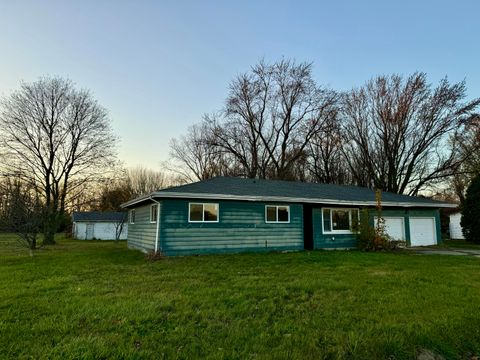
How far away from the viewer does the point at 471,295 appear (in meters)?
6.56

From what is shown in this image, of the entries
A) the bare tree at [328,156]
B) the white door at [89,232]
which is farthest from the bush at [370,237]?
the white door at [89,232]

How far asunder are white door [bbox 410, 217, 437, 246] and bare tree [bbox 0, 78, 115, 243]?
22354mm

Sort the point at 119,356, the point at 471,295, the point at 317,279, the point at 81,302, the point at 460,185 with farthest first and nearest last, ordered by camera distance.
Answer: the point at 460,185 < the point at 317,279 < the point at 471,295 < the point at 81,302 < the point at 119,356

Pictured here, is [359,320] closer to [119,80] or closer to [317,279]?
[317,279]

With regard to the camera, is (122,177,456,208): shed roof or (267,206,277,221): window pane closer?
(122,177,456,208): shed roof

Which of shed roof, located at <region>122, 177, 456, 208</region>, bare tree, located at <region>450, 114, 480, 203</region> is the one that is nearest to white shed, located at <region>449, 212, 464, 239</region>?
bare tree, located at <region>450, 114, 480, 203</region>

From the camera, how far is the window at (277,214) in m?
15.0

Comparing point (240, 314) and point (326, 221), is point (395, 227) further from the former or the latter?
point (240, 314)

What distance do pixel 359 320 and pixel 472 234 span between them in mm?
23342

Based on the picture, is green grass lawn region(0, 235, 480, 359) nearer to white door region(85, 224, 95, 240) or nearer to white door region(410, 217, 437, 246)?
white door region(410, 217, 437, 246)

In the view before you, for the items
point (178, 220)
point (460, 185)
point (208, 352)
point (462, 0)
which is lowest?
point (208, 352)

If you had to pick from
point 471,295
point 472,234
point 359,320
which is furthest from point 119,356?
point 472,234

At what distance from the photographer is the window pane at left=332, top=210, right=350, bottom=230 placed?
16.6 m

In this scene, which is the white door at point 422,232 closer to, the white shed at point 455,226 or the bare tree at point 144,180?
the white shed at point 455,226
